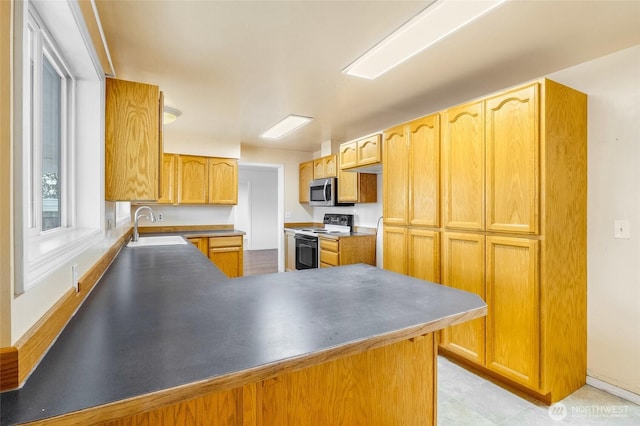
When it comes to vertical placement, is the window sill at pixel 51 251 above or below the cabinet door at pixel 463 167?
below

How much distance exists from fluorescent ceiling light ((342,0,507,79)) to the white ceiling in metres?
0.07

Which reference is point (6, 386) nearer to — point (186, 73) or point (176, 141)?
A: point (186, 73)

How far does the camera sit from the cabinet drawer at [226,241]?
4348mm

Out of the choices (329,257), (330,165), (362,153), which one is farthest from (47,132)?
(330,165)

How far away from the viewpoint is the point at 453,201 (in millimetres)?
2434

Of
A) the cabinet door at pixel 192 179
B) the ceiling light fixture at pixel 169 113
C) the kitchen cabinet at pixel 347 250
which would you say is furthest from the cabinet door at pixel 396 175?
the cabinet door at pixel 192 179

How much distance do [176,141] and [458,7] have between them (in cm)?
403

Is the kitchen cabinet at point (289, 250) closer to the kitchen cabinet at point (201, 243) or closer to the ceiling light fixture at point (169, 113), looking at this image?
the kitchen cabinet at point (201, 243)

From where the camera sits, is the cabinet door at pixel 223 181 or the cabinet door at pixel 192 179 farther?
the cabinet door at pixel 223 181

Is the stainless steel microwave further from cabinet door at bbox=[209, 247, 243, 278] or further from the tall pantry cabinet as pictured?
the tall pantry cabinet

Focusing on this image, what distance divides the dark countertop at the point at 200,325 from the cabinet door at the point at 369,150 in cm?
185

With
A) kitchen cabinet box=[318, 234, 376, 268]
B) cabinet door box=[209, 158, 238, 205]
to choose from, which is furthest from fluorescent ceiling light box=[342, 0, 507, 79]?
cabinet door box=[209, 158, 238, 205]

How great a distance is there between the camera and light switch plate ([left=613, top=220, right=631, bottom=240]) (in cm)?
203

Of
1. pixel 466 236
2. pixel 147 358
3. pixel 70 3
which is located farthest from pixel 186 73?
pixel 466 236
